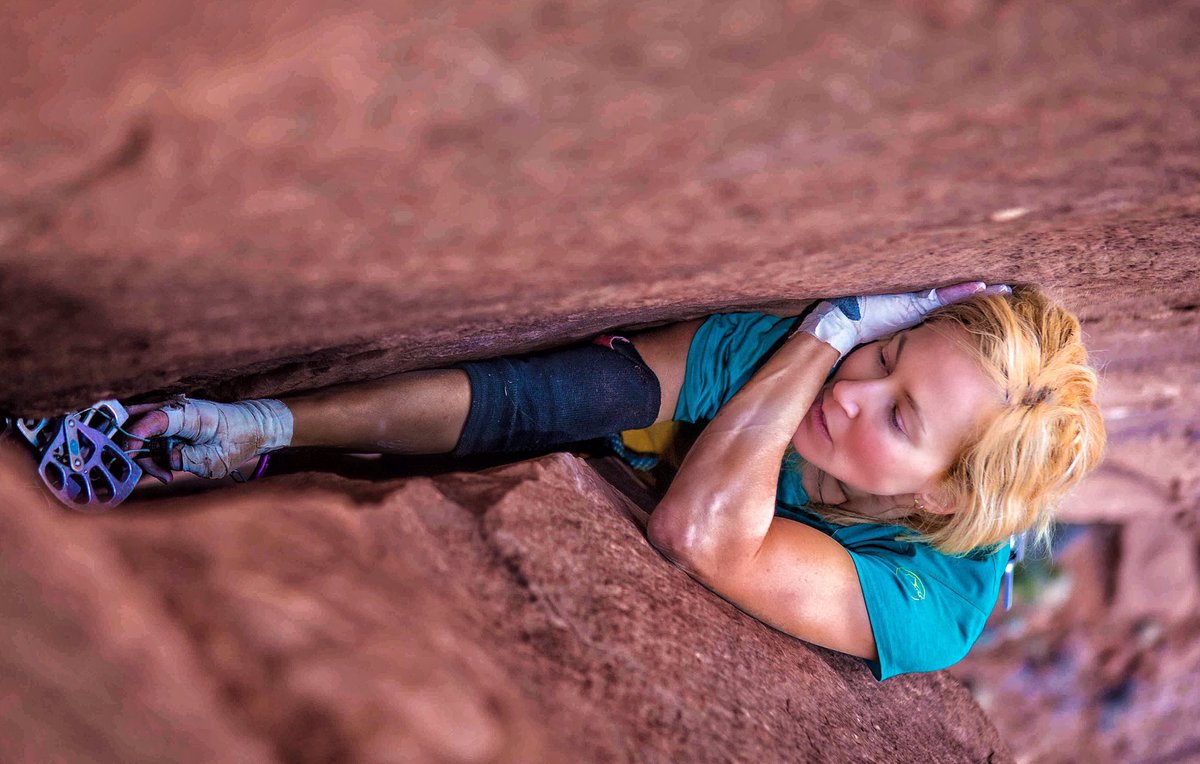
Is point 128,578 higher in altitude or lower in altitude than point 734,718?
higher

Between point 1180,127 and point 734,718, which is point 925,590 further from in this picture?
point 1180,127

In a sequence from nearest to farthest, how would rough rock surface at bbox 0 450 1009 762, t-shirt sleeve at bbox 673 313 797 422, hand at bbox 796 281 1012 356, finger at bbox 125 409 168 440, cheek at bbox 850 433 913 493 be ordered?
rough rock surface at bbox 0 450 1009 762
finger at bbox 125 409 168 440
cheek at bbox 850 433 913 493
hand at bbox 796 281 1012 356
t-shirt sleeve at bbox 673 313 797 422

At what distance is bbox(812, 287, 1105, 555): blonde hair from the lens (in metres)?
1.69

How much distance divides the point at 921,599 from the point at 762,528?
0.42 metres

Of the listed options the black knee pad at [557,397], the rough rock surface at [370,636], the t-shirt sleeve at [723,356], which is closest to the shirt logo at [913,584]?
the rough rock surface at [370,636]

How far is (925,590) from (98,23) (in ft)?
5.64

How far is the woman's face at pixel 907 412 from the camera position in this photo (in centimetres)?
170

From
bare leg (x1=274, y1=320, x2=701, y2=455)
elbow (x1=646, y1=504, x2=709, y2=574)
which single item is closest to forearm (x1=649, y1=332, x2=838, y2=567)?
elbow (x1=646, y1=504, x2=709, y2=574)

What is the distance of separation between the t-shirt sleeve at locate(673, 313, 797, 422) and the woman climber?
0.03 feet

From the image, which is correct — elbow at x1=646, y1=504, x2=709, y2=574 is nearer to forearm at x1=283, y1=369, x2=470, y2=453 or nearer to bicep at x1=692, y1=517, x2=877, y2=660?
bicep at x1=692, y1=517, x2=877, y2=660

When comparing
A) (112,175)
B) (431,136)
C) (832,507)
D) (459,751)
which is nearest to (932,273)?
(832,507)

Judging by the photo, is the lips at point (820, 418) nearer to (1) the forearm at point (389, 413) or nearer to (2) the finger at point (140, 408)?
(1) the forearm at point (389, 413)

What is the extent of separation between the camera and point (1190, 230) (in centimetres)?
162

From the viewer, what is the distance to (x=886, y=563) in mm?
1813
